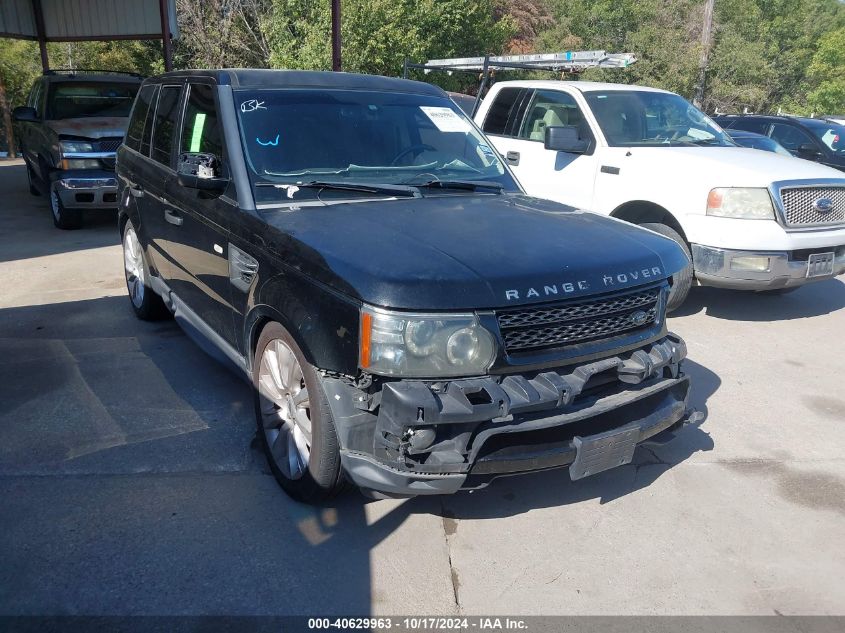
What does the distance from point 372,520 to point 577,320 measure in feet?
4.39

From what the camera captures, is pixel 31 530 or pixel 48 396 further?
pixel 48 396

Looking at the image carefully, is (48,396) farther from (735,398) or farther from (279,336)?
A: (735,398)

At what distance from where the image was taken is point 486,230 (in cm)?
330

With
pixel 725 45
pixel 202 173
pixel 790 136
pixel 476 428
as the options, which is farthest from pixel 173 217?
pixel 725 45

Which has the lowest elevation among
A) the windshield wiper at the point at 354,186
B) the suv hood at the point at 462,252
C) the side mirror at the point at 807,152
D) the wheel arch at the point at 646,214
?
the side mirror at the point at 807,152

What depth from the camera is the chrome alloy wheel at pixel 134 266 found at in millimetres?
5762

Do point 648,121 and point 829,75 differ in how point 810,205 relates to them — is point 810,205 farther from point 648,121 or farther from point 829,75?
point 829,75

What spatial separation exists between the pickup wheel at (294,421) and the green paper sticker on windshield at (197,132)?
1482 millimetres

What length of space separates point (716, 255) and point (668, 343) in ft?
9.50

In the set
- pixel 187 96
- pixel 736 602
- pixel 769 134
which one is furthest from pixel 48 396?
pixel 769 134

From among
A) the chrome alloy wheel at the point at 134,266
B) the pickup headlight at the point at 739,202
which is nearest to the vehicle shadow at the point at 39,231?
the chrome alloy wheel at the point at 134,266

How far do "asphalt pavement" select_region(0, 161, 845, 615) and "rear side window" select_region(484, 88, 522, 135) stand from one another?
4018 millimetres

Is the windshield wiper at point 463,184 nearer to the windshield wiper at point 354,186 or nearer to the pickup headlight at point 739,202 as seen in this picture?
the windshield wiper at point 354,186

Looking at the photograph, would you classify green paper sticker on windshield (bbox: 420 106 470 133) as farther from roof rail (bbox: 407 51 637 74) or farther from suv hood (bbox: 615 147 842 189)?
roof rail (bbox: 407 51 637 74)
